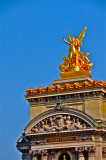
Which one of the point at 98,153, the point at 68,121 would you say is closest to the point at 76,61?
the point at 68,121

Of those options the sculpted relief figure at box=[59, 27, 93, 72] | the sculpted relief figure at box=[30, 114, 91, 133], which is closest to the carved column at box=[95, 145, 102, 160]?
the sculpted relief figure at box=[30, 114, 91, 133]

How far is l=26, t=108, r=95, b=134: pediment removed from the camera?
47188 mm

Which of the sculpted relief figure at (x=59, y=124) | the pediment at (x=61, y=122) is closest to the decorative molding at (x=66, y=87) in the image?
the pediment at (x=61, y=122)

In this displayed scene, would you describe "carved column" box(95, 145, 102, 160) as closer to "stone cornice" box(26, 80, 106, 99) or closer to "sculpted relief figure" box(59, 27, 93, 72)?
"stone cornice" box(26, 80, 106, 99)

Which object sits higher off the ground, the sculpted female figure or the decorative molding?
the sculpted female figure

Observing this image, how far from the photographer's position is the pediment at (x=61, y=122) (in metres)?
47.2

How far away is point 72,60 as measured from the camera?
51844 mm

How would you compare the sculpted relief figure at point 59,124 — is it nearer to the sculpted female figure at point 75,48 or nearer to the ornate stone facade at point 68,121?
the ornate stone facade at point 68,121

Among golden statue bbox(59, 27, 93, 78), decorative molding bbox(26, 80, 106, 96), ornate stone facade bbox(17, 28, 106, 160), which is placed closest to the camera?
ornate stone facade bbox(17, 28, 106, 160)

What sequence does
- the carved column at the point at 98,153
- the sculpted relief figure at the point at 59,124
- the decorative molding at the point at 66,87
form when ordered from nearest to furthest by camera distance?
the carved column at the point at 98,153
the sculpted relief figure at the point at 59,124
the decorative molding at the point at 66,87

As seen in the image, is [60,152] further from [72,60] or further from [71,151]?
[72,60]

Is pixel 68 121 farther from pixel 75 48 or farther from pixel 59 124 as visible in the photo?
pixel 75 48

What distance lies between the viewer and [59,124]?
157 ft

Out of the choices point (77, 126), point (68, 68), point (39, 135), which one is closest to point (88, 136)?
point (77, 126)
